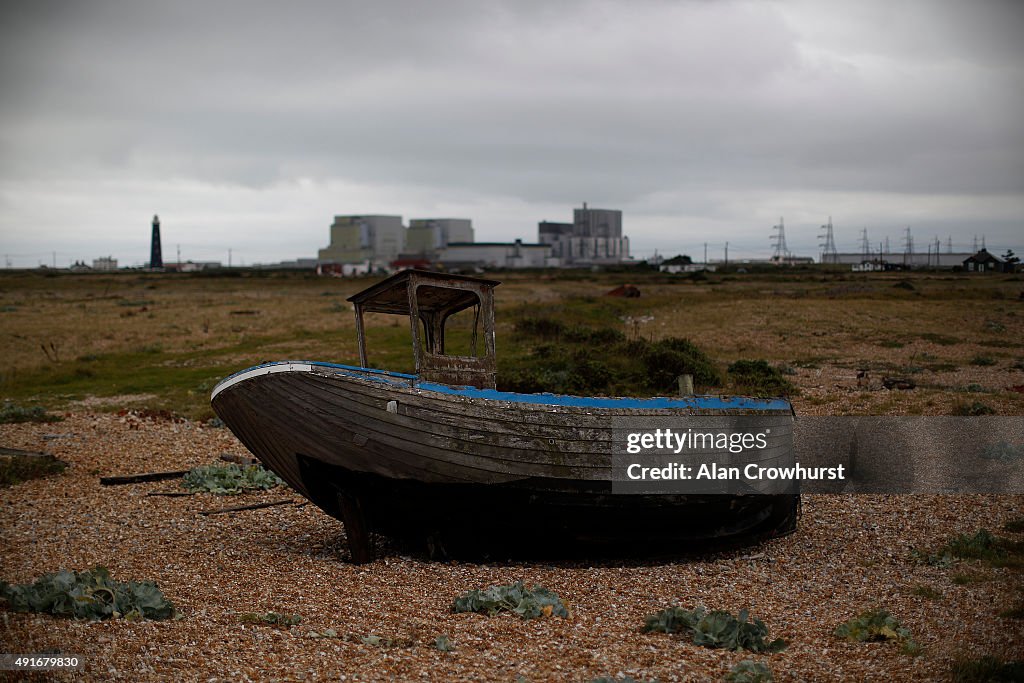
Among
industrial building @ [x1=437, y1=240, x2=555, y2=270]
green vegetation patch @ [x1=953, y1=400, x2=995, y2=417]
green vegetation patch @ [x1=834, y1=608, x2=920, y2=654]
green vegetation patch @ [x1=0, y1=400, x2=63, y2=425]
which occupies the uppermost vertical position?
industrial building @ [x1=437, y1=240, x2=555, y2=270]

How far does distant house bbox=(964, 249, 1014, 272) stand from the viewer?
88.6 ft

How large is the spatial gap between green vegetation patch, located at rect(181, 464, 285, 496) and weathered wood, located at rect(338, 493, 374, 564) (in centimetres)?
401

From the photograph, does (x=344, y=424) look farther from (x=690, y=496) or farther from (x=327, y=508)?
(x=690, y=496)

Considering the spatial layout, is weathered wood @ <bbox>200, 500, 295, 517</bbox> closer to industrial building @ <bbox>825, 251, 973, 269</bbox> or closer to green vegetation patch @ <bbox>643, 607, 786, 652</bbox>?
green vegetation patch @ <bbox>643, 607, 786, 652</bbox>

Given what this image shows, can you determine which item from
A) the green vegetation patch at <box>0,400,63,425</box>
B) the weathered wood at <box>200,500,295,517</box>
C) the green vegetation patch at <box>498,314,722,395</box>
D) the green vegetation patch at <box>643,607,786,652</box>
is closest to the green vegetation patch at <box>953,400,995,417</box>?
the green vegetation patch at <box>498,314,722,395</box>

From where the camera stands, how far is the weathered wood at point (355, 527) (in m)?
10.2

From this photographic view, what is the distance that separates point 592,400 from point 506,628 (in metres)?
3.12

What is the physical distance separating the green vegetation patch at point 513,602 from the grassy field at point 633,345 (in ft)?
37.9

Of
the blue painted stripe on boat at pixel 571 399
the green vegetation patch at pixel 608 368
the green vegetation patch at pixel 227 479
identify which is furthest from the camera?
the green vegetation patch at pixel 608 368

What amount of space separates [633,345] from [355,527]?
653 inches

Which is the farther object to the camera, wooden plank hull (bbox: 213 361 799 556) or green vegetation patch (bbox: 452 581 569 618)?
wooden plank hull (bbox: 213 361 799 556)

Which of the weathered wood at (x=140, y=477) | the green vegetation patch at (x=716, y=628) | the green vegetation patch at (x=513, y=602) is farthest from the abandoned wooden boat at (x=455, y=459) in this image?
the weathered wood at (x=140, y=477)

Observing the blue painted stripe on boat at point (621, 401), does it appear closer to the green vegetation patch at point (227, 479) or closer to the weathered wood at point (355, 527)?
the weathered wood at point (355, 527)

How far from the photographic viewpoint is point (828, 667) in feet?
23.8
